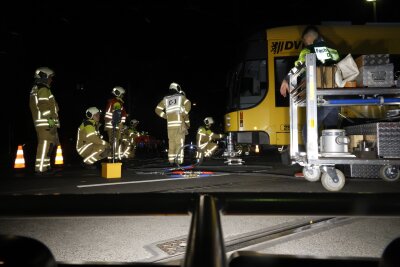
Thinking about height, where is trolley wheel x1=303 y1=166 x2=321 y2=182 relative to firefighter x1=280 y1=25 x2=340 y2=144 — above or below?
below

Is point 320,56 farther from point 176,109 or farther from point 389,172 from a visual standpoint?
point 176,109

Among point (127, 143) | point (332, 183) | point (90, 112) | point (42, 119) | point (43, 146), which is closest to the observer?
point (332, 183)

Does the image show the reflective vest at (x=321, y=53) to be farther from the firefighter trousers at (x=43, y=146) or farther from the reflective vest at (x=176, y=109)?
the firefighter trousers at (x=43, y=146)

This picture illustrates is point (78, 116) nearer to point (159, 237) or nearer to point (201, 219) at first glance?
point (159, 237)

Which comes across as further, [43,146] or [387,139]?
[43,146]

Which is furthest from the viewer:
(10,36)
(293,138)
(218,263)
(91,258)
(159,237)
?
(10,36)

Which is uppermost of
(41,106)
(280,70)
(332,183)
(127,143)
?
(280,70)

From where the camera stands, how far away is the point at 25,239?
88cm

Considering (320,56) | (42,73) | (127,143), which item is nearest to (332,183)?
(320,56)

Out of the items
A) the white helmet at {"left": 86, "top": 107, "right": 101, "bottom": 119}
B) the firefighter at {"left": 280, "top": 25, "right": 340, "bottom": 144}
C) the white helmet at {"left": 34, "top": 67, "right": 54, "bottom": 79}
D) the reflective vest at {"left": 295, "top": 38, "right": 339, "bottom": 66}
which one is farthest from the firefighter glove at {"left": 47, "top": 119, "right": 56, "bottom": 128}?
the reflective vest at {"left": 295, "top": 38, "right": 339, "bottom": 66}

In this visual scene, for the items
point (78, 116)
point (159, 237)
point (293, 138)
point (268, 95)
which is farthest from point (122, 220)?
point (78, 116)

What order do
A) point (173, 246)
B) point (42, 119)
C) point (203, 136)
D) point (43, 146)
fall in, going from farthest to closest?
point (203, 136) → point (42, 119) → point (43, 146) → point (173, 246)

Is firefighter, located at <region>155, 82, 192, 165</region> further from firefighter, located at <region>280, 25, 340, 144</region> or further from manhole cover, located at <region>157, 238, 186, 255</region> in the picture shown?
manhole cover, located at <region>157, 238, 186, 255</region>

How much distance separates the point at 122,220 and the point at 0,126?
2072 centimetres
